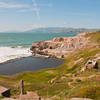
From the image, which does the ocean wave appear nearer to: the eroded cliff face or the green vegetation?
the eroded cliff face

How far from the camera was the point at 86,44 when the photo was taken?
109812mm

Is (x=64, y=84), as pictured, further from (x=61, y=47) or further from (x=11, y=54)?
(x=11, y=54)

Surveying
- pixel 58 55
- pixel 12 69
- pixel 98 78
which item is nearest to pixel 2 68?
pixel 12 69

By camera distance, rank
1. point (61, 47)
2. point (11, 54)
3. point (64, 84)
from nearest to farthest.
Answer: point (64, 84), point (61, 47), point (11, 54)

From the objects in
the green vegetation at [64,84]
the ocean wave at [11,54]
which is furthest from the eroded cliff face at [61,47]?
the green vegetation at [64,84]

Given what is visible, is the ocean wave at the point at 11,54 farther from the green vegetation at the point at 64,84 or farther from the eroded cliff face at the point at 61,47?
the green vegetation at the point at 64,84

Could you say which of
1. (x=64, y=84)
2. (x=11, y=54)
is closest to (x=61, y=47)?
(x=11, y=54)

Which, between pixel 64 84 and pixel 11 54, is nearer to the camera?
pixel 64 84

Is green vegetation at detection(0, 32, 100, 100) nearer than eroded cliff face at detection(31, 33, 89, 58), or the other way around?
green vegetation at detection(0, 32, 100, 100)

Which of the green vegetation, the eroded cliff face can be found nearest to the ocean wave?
the eroded cliff face

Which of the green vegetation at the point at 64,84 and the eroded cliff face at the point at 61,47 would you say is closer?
the green vegetation at the point at 64,84

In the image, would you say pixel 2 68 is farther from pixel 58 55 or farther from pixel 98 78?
pixel 98 78

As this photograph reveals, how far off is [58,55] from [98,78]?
236 ft

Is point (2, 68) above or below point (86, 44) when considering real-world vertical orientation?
below
